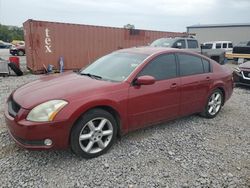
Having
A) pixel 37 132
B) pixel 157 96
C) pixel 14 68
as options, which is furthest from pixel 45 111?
pixel 14 68

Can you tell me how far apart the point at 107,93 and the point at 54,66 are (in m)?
9.93

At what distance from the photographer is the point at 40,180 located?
2824mm

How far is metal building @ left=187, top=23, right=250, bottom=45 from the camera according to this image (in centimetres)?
3353

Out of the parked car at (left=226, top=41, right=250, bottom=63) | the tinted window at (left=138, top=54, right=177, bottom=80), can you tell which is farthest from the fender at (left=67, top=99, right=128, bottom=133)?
the parked car at (left=226, top=41, right=250, bottom=63)

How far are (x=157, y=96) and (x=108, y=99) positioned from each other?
0.94m

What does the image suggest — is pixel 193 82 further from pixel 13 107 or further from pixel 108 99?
pixel 13 107

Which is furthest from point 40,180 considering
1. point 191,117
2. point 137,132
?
point 191,117

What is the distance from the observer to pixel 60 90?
10.5ft

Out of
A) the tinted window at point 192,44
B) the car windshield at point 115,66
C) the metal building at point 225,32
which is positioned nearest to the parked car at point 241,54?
the tinted window at point 192,44

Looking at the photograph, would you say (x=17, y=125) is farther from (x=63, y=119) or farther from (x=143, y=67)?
(x=143, y=67)

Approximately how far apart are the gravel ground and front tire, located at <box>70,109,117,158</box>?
0.14m

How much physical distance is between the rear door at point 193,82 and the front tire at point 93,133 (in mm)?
1590

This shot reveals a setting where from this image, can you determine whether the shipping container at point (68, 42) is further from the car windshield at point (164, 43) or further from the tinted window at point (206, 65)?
the tinted window at point (206, 65)

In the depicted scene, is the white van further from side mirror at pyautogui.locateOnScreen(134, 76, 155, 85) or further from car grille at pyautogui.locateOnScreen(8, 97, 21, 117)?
car grille at pyautogui.locateOnScreen(8, 97, 21, 117)
